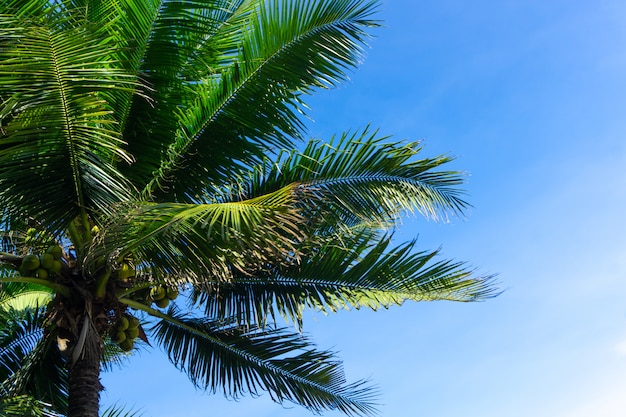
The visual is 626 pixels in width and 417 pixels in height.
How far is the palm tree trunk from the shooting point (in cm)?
723

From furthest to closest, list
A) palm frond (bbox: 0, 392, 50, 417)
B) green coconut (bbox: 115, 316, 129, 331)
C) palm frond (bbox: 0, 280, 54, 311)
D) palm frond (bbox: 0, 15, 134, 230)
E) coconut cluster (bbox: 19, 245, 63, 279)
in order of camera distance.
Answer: palm frond (bbox: 0, 280, 54, 311) < green coconut (bbox: 115, 316, 129, 331) < coconut cluster (bbox: 19, 245, 63, 279) < palm frond (bbox: 0, 392, 50, 417) < palm frond (bbox: 0, 15, 134, 230)

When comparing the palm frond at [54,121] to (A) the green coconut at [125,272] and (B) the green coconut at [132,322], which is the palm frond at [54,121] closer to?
(A) the green coconut at [125,272]

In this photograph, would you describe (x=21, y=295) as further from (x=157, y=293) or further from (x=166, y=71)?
(x=166, y=71)

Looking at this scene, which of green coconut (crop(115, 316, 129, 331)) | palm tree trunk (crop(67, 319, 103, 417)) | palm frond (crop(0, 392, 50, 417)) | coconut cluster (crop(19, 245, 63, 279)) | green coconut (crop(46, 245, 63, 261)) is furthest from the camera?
green coconut (crop(115, 316, 129, 331))

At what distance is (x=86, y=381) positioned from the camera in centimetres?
732

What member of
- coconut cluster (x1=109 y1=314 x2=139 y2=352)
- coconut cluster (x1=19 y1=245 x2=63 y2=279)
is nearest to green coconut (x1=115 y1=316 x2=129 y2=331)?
coconut cluster (x1=109 y1=314 x2=139 y2=352)

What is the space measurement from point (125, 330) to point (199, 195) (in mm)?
1374

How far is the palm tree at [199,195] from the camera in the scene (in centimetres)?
611

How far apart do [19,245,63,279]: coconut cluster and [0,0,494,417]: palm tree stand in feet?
0.05

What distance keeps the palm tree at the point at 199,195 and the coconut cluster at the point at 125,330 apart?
2cm

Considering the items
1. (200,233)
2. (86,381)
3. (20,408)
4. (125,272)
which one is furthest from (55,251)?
(200,233)

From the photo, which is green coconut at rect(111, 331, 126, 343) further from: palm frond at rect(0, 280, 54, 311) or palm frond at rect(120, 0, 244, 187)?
palm frond at rect(0, 280, 54, 311)

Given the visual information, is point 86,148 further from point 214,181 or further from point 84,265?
point 214,181

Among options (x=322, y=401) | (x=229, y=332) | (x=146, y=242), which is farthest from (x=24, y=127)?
(x=322, y=401)
